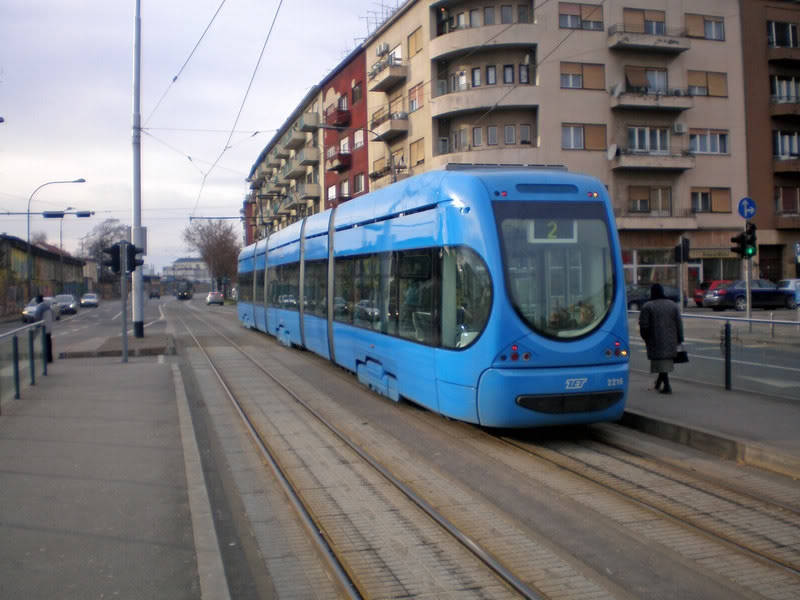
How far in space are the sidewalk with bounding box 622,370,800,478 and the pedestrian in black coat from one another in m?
0.56

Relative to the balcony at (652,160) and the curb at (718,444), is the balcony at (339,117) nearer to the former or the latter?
the balcony at (652,160)

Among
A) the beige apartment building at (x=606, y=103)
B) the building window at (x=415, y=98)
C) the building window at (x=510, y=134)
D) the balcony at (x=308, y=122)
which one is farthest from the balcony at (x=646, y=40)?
the balcony at (x=308, y=122)

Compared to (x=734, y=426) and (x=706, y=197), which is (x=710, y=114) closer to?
(x=706, y=197)

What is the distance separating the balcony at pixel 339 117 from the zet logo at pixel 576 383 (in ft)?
147

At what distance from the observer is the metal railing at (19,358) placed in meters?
10.4

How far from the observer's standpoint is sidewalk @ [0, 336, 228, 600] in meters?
4.23

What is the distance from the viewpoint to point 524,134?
119 feet

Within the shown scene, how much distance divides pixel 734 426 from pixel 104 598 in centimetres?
687

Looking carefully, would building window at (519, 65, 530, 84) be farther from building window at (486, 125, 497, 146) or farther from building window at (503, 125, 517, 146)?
building window at (486, 125, 497, 146)

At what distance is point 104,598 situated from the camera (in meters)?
3.98

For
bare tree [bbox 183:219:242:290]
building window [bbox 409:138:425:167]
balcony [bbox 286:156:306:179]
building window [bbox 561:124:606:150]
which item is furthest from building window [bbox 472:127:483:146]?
bare tree [bbox 183:219:242:290]

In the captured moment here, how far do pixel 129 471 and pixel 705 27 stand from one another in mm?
40701

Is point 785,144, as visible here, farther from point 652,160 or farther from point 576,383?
point 576,383

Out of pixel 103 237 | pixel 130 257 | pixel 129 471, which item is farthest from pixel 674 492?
pixel 103 237
